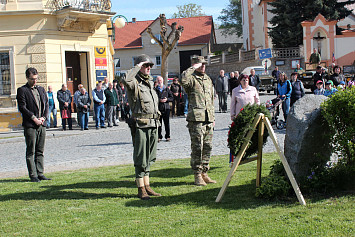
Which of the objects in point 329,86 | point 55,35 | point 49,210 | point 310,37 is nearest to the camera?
point 49,210

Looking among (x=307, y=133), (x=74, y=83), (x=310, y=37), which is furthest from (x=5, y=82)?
(x=310, y=37)

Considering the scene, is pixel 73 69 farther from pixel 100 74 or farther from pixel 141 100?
pixel 141 100

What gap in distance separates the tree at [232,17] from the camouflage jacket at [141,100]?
83092mm

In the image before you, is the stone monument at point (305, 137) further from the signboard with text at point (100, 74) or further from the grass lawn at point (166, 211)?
the signboard with text at point (100, 74)

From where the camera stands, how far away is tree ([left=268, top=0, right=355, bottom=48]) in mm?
42594

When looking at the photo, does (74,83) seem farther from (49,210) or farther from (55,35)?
(49,210)

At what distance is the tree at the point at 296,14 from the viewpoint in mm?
42594

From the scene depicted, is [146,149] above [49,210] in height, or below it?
above

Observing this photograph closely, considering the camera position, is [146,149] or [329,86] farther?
[329,86]

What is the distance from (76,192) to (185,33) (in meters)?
56.7

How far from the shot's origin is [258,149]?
21.4ft

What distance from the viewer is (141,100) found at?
22.1ft

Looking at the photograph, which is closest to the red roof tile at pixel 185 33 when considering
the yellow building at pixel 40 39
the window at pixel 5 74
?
the yellow building at pixel 40 39

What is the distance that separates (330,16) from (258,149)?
40372 millimetres
